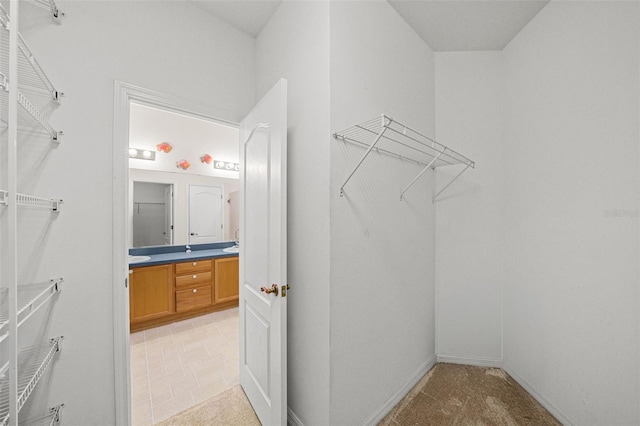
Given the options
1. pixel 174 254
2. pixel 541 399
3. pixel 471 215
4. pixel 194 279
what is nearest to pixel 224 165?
pixel 174 254

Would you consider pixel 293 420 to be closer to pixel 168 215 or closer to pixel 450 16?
pixel 450 16

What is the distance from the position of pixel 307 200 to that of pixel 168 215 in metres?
2.93

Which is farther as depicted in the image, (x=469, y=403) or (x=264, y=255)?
(x=469, y=403)

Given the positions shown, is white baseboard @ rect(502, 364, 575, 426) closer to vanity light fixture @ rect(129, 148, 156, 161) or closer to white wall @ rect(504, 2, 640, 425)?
white wall @ rect(504, 2, 640, 425)

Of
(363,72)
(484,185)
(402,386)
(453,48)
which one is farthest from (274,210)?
(453,48)

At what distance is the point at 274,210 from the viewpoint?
1.37 metres

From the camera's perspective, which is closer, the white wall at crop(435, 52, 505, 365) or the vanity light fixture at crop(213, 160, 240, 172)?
the white wall at crop(435, 52, 505, 365)

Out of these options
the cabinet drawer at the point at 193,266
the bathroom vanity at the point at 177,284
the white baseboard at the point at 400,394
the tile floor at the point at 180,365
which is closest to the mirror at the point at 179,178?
the bathroom vanity at the point at 177,284

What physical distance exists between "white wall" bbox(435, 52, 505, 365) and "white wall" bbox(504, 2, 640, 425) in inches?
3.3

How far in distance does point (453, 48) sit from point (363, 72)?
1.17 metres

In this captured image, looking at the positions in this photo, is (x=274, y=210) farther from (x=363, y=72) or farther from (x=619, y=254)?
(x=619, y=254)

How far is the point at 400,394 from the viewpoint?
1673 millimetres

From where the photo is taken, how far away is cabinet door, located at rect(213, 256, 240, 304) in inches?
131

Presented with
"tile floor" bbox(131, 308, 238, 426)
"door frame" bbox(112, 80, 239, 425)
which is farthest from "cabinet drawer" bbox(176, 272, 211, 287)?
"door frame" bbox(112, 80, 239, 425)
